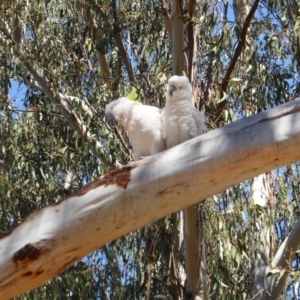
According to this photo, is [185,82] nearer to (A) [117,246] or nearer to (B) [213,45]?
(B) [213,45]

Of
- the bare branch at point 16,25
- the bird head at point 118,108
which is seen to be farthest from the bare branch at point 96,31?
the bird head at point 118,108

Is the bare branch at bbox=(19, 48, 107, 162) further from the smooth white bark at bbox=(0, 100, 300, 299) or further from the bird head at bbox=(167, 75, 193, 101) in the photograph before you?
the smooth white bark at bbox=(0, 100, 300, 299)

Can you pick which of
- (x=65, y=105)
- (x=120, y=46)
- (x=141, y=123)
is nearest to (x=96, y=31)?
(x=120, y=46)

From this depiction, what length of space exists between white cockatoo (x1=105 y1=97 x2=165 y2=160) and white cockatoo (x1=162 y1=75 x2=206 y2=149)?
47 mm

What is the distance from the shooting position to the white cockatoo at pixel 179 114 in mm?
3361

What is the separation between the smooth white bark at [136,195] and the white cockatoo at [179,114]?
723 millimetres

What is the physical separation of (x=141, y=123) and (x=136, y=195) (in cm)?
86

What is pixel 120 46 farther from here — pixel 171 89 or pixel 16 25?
pixel 171 89

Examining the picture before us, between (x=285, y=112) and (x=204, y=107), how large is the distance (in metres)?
2.45

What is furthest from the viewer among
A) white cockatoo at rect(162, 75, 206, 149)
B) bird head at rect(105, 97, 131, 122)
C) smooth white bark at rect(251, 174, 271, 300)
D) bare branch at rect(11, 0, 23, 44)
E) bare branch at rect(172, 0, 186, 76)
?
bare branch at rect(11, 0, 23, 44)

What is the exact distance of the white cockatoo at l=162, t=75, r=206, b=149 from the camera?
11.0 feet

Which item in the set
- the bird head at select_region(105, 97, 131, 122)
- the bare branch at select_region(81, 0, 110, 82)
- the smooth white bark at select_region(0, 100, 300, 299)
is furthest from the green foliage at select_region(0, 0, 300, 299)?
the smooth white bark at select_region(0, 100, 300, 299)

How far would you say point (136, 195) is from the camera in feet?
8.54

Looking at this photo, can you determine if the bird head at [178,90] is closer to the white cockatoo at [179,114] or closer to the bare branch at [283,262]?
the white cockatoo at [179,114]
